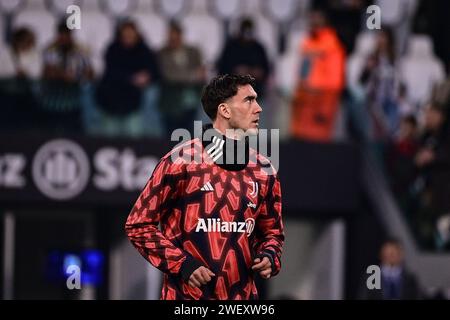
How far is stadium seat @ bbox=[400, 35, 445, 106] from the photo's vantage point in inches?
566

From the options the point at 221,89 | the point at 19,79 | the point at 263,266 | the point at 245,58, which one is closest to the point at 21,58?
the point at 19,79

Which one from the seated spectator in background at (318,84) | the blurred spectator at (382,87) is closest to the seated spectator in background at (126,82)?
the seated spectator in background at (318,84)

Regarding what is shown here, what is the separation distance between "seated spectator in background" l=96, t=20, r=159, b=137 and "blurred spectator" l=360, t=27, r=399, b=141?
8.21 ft

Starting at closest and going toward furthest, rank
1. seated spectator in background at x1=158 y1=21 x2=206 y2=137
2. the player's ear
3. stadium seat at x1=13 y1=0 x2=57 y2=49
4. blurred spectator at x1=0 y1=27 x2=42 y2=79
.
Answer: the player's ear < seated spectator in background at x1=158 y1=21 x2=206 y2=137 < blurred spectator at x1=0 y1=27 x2=42 y2=79 < stadium seat at x1=13 y1=0 x2=57 y2=49

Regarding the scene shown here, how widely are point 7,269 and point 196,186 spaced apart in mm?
8725

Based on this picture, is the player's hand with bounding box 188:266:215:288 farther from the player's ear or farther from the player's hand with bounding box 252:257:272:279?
the player's ear

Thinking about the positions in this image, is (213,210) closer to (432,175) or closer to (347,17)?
(432,175)

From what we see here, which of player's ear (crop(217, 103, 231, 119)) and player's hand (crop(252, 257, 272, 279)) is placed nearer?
player's hand (crop(252, 257, 272, 279))

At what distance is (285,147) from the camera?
45.3ft

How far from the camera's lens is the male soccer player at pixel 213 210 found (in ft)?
19.5

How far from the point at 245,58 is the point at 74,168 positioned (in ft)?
7.80

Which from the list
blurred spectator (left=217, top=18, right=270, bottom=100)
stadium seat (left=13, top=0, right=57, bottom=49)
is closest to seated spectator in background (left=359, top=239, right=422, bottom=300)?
blurred spectator (left=217, top=18, right=270, bottom=100)

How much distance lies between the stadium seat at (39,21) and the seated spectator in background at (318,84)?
3.04m
